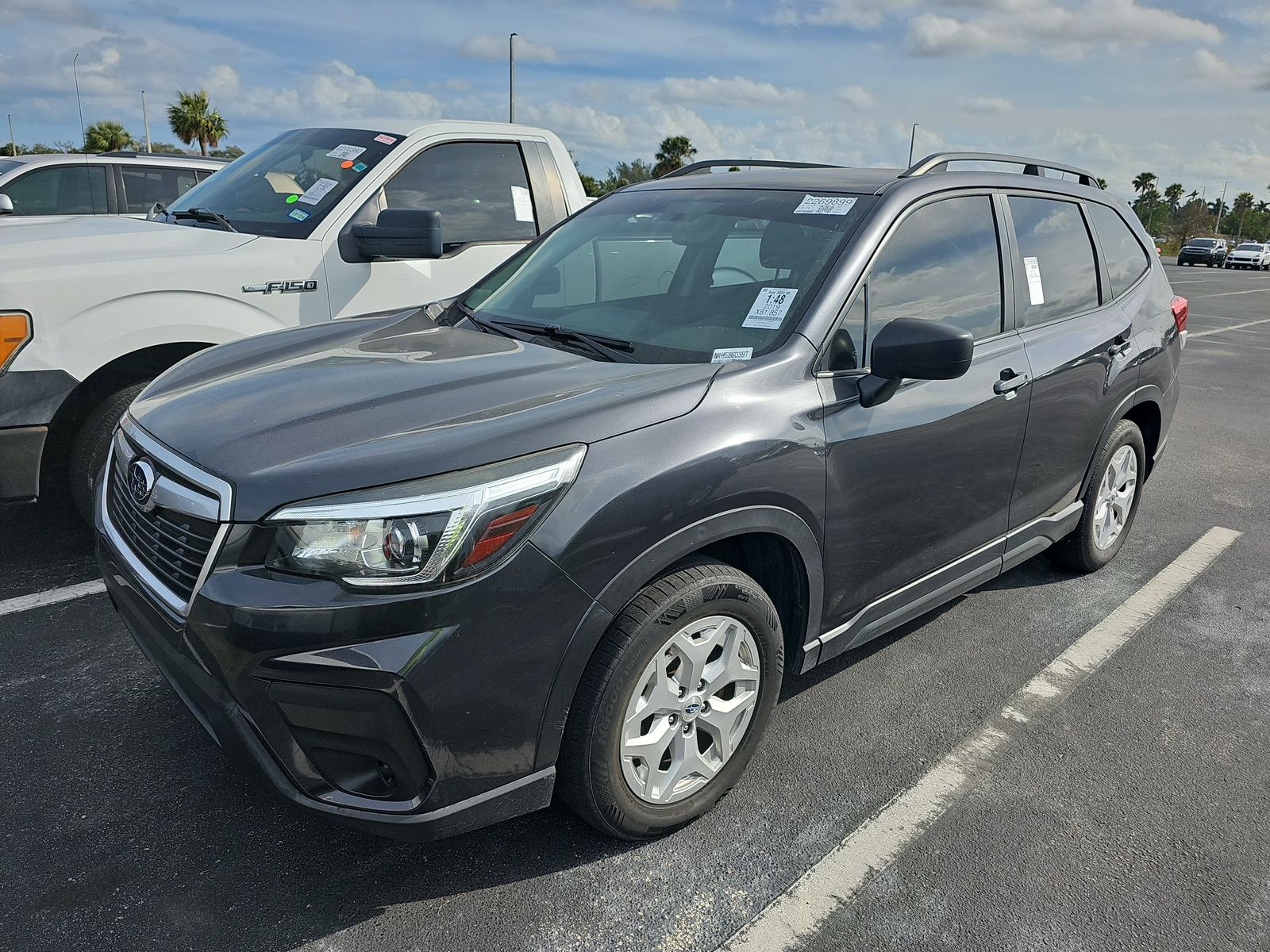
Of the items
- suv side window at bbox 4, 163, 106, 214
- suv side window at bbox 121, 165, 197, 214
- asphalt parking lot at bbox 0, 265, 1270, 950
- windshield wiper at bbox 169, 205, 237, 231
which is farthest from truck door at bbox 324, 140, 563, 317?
suv side window at bbox 4, 163, 106, 214

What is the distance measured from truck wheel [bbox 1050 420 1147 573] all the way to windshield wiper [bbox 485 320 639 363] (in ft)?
7.65

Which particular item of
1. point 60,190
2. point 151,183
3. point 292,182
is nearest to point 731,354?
point 292,182

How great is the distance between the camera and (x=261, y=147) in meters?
5.46

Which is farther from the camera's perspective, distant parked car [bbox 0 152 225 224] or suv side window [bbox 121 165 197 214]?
suv side window [bbox 121 165 197 214]

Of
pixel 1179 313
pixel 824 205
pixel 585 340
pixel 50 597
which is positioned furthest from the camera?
pixel 1179 313

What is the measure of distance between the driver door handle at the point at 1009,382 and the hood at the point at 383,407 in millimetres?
1219

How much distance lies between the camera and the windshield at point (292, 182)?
470 centimetres

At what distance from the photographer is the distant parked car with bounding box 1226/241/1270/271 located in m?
45.0

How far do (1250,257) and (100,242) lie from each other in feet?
171

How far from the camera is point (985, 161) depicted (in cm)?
364

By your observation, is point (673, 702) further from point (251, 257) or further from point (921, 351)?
point (251, 257)

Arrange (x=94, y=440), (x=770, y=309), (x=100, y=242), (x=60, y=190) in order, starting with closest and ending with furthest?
(x=770, y=309) < (x=94, y=440) < (x=100, y=242) < (x=60, y=190)

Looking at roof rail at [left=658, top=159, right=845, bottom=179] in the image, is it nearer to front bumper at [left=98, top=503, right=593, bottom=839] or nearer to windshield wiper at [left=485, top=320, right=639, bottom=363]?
windshield wiper at [left=485, top=320, right=639, bottom=363]

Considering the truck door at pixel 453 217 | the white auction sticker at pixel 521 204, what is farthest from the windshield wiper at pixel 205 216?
the white auction sticker at pixel 521 204
